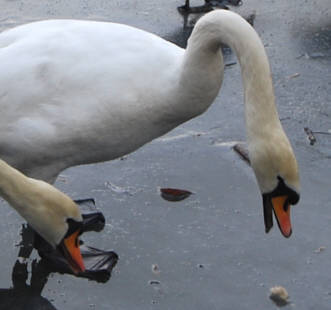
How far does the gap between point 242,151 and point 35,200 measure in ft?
6.63

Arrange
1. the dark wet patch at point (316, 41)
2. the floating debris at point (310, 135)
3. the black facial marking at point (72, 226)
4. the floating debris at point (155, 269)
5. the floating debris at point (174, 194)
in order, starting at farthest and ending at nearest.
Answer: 1. the dark wet patch at point (316, 41)
2. the floating debris at point (310, 135)
3. the floating debris at point (174, 194)
4. the floating debris at point (155, 269)
5. the black facial marking at point (72, 226)

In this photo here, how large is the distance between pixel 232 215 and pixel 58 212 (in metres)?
1.38

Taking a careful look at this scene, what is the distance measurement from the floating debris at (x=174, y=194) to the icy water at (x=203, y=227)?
0.04m

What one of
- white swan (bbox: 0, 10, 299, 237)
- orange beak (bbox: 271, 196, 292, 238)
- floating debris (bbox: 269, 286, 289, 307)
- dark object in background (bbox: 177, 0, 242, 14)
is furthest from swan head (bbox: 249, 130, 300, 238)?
dark object in background (bbox: 177, 0, 242, 14)

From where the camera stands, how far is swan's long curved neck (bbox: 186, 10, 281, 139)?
341 centimetres

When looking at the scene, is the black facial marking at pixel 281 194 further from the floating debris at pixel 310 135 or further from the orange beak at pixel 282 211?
the floating debris at pixel 310 135

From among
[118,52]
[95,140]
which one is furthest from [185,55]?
[95,140]

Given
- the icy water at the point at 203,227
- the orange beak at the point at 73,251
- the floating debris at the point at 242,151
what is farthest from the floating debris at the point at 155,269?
the floating debris at the point at 242,151

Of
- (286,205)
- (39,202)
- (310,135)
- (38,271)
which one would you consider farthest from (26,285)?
(310,135)

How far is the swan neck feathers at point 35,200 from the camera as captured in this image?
3213 mm

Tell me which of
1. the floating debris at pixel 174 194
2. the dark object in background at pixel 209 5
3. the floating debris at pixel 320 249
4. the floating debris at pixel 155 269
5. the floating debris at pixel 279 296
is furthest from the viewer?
the dark object in background at pixel 209 5

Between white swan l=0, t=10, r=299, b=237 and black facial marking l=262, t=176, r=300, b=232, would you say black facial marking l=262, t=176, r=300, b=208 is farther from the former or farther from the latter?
white swan l=0, t=10, r=299, b=237

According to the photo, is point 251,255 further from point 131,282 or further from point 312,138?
point 312,138

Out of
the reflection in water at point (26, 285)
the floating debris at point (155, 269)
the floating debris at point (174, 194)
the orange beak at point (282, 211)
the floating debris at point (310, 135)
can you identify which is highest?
the orange beak at point (282, 211)
